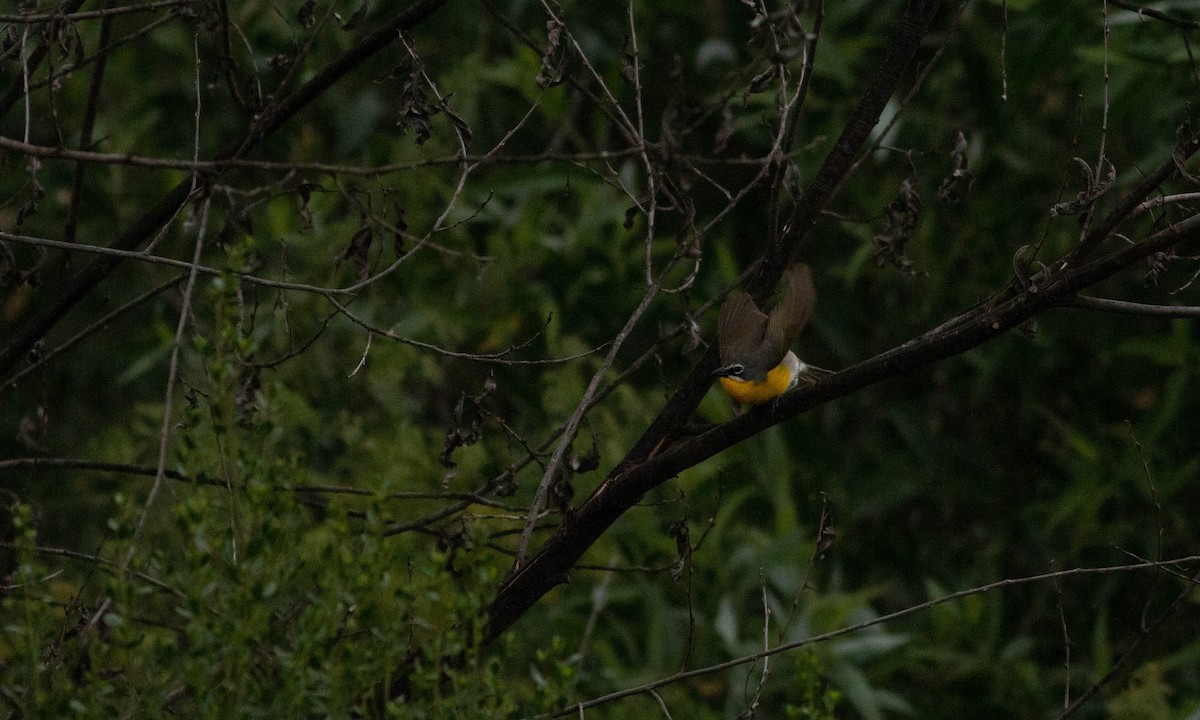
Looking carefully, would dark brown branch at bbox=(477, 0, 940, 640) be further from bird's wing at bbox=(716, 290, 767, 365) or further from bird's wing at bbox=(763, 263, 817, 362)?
bird's wing at bbox=(763, 263, 817, 362)

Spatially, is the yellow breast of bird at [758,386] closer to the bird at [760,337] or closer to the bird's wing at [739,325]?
the bird at [760,337]

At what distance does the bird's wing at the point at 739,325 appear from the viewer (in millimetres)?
2531

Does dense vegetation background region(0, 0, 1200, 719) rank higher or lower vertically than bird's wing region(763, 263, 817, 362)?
lower

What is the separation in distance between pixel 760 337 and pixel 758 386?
0.27m

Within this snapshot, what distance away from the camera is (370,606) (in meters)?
1.59

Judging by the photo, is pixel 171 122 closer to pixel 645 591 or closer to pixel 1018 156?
pixel 645 591

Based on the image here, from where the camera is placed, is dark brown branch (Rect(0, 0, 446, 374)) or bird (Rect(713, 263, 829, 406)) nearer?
dark brown branch (Rect(0, 0, 446, 374))

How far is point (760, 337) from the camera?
2.66 m

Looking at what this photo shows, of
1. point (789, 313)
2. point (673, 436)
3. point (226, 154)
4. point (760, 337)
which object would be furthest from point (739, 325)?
point (226, 154)

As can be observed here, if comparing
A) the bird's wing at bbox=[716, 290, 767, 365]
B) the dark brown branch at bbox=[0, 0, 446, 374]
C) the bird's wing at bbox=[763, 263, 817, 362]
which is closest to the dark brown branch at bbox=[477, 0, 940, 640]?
the bird's wing at bbox=[716, 290, 767, 365]

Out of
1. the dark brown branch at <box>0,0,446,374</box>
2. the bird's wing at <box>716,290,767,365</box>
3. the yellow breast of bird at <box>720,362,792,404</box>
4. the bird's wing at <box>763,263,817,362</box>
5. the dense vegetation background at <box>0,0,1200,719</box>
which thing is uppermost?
the dark brown branch at <box>0,0,446,374</box>

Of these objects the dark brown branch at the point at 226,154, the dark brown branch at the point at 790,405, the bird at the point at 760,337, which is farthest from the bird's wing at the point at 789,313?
the dark brown branch at the point at 226,154

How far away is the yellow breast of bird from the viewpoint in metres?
2.87

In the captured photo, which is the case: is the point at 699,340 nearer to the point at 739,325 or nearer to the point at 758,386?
the point at 739,325
